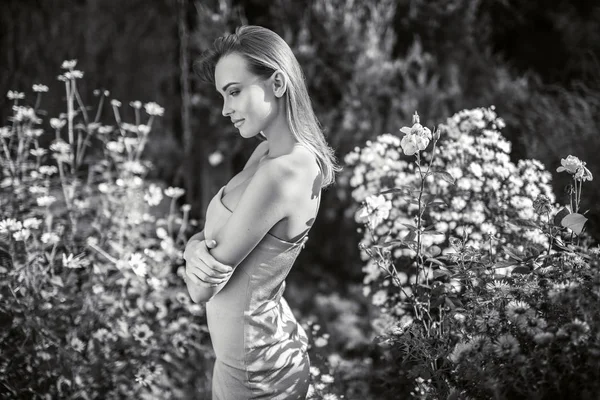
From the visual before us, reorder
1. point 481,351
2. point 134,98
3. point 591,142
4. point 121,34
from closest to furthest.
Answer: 1. point 481,351
2. point 591,142
3. point 134,98
4. point 121,34

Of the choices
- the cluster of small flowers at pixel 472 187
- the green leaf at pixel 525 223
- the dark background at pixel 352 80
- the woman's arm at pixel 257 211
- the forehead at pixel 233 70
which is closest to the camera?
the woman's arm at pixel 257 211

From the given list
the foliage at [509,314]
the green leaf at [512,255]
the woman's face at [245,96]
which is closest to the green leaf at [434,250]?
the foliage at [509,314]

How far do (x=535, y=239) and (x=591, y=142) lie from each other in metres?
1.56

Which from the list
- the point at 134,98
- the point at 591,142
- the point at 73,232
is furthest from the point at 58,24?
the point at 591,142

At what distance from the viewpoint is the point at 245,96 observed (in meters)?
1.65

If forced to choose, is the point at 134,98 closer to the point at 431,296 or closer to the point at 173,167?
the point at 173,167

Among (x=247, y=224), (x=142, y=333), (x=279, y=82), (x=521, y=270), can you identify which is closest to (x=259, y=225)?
(x=247, y=224)

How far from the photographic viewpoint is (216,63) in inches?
69.2

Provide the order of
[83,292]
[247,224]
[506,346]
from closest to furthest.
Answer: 1. [506,346]
2. [247,224]
3. [83,292]

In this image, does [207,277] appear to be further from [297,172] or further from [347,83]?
[347,83]

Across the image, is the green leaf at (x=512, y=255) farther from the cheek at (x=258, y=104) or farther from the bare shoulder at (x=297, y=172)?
the cheek at (x=258, y=104)

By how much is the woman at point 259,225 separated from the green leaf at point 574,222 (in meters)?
0.65

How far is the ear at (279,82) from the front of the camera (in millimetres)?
1652

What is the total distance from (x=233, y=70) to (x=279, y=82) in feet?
0.42
